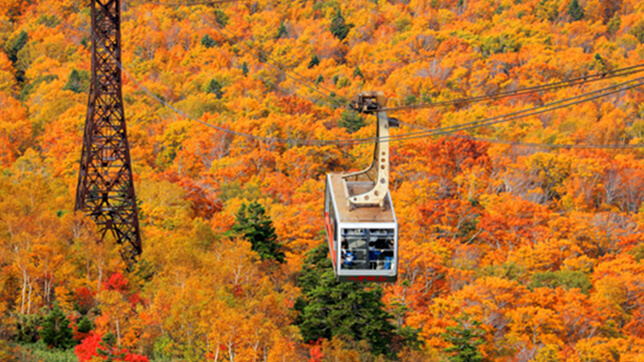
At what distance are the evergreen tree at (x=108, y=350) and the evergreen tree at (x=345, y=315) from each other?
959cm

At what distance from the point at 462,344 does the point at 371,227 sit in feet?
57.2

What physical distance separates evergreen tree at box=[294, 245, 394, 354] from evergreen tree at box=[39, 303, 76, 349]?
9.90 metres

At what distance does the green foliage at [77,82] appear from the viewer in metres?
75.4

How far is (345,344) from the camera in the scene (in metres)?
32.5

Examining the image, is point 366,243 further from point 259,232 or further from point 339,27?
point 339,27

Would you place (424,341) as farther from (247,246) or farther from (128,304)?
(128,304)

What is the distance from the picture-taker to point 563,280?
1805 inches

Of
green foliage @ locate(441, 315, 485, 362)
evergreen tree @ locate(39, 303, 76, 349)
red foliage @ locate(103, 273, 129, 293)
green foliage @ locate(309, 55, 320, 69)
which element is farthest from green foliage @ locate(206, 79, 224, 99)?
evergreen tree @ locate(39, 303, 76, 349)

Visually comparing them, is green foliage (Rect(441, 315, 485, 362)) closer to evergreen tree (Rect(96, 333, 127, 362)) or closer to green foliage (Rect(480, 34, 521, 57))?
evergreen tree (Rect(96, 333, 127, 362))

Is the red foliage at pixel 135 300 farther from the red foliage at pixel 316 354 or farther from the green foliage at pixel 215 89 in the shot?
the green foliage at pixel 215 89

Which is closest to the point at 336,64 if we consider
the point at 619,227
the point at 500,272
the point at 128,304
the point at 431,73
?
the point at 431,73

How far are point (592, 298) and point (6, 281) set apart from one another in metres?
29.5

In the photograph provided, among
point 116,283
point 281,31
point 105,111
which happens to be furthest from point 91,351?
point 281,31

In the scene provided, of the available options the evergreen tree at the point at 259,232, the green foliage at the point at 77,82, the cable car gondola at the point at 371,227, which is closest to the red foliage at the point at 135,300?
the evergreen tree at the point at 259,232
